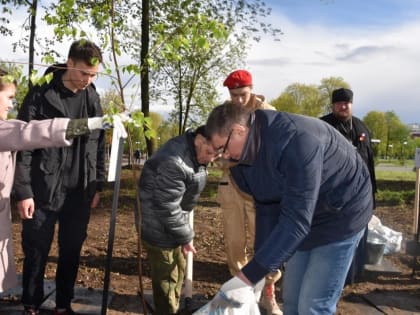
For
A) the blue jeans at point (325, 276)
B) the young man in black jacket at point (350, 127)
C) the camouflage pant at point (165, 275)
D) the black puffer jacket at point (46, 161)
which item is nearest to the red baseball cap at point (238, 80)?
the young man in black jacket at point (350, 127)

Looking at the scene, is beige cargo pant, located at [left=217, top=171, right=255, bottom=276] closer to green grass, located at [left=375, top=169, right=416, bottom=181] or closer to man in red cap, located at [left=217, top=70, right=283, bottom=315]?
man in red cap, located at [left=217, top=70, right=283, bottom=315]

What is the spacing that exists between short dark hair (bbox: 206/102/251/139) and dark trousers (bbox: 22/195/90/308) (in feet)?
5.62

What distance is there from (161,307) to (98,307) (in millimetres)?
793

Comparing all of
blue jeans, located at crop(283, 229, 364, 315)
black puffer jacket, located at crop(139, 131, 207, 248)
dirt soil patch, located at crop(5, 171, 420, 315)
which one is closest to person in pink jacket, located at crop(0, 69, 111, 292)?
black puffer jacket, located at crop(139, 131, 207, 248)

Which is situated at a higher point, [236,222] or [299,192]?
[299,192]

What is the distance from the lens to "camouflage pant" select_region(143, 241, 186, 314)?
10.2 feet

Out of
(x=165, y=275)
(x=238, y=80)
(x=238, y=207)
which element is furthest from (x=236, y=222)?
(x=238, y=80)

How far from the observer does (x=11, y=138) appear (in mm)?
2631

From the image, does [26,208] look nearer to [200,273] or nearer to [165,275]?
[165,275]

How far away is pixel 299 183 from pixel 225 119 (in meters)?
0.42

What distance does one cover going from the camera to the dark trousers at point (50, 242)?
3199 mm

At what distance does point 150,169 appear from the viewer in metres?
2.94

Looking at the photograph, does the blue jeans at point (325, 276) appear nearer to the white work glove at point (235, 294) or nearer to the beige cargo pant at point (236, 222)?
the white work glove at point (235, 294)

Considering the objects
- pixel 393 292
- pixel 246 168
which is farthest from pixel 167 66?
pixel 246 168
